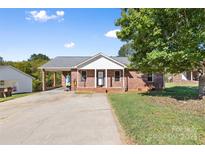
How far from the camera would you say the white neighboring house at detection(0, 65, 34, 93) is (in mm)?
27689

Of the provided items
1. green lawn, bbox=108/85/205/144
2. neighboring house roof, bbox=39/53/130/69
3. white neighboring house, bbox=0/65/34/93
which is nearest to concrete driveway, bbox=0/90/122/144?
green lawn, bbox=108/85/205/144

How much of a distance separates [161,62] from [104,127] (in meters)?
8.43

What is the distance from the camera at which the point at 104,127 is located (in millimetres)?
9594

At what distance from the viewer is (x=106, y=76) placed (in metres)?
29.1

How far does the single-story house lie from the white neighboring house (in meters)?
1.73

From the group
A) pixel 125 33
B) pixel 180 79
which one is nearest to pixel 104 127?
pixel 125 33

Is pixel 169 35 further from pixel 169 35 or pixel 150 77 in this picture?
pixel 150 77

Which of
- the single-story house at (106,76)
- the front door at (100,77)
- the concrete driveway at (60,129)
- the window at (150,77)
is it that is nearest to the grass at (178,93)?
the window at (150,77)
